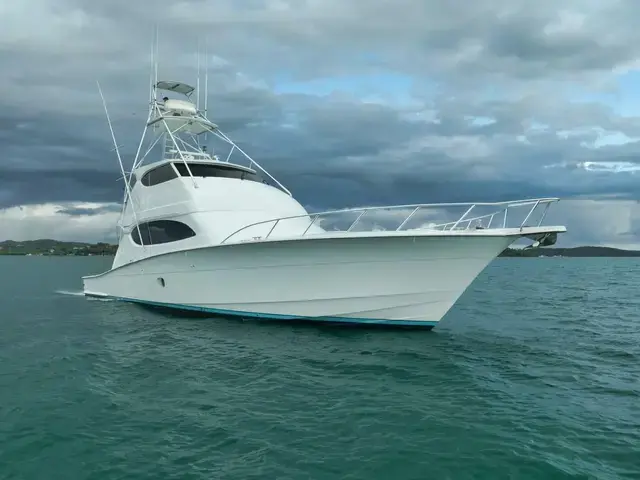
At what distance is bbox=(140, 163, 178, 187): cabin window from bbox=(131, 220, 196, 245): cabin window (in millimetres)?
1329

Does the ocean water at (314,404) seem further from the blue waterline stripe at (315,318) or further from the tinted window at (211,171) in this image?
the tinted window at (211,171)

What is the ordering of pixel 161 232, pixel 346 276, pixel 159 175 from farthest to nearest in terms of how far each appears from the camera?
1. pixel 159 175
2. pixel 161 232
3. pixel 346 276

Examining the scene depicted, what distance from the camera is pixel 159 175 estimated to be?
15.5 metres

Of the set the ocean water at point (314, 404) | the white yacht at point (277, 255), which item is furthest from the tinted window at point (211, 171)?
the ocean water at point (314, 404)

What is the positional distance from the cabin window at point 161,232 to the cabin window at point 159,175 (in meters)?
1.33

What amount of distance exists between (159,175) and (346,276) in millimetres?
7619

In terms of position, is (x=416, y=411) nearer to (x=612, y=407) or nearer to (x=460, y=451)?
(x=460, y=451)

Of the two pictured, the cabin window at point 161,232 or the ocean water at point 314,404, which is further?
the cabin window at point 161,232

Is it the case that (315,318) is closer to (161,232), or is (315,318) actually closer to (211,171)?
(161,232)

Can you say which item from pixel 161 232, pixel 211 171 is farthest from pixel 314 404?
pixel 211 171

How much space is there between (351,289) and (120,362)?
483cm

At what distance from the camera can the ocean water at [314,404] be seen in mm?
5199

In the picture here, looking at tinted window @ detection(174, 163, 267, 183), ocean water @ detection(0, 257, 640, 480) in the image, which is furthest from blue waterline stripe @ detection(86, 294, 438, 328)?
tinted window @ detection(174, 163, 267, 183)

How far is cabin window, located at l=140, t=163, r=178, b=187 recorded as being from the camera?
15016mm
